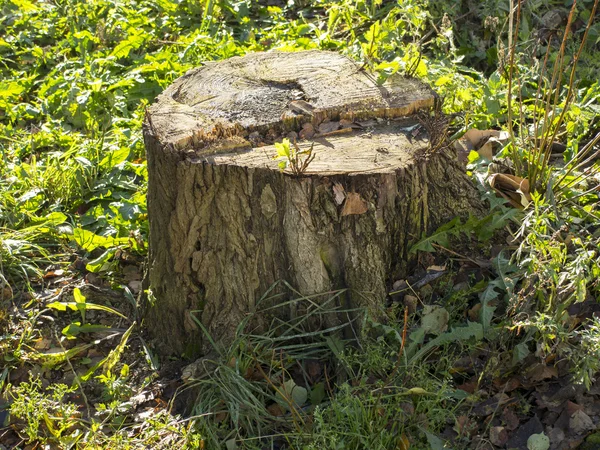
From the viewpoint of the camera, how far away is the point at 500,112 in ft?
12.8

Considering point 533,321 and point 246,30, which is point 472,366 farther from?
point 246,30

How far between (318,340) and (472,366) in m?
0.59

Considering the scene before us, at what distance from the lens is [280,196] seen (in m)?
2.86

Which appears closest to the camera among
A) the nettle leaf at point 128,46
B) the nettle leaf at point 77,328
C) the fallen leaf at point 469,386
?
the fallen leaf at point 469,386

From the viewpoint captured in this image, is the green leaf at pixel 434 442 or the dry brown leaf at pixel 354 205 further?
the dry brown leaf at pixel 354 205

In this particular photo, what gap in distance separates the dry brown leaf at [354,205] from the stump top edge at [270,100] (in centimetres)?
45

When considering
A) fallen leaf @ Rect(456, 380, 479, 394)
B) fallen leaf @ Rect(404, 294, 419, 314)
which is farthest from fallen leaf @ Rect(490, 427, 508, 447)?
fallen leaf @ Rect(404, 294, 419, 314)

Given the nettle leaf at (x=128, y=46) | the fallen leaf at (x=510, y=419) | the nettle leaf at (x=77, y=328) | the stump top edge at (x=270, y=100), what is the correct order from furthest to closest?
the nettle leaf at (x=128, y=46)
the nettle leaf at (x=77, y=328)
the stump top edge at (x=270, y=100)
the fallen leaf at (x=510, y=419)

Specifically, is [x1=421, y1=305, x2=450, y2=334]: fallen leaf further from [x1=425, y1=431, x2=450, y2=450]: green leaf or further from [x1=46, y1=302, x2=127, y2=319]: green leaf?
[x1=46, y1=302, x2=127, y2=319]: green leaf

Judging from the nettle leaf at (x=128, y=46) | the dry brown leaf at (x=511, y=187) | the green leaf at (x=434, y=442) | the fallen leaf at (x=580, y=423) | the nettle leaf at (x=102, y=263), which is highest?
the nettle leaf at (x=128, y=46)

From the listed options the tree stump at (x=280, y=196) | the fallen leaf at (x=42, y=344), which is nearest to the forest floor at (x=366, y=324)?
the fallen leaf at (x=42, y=344)

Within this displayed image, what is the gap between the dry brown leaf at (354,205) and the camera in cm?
282

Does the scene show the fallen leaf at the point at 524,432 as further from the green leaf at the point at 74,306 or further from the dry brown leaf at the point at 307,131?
the green leaf at the point at 74,306

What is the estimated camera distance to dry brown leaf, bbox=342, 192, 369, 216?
2822mm
